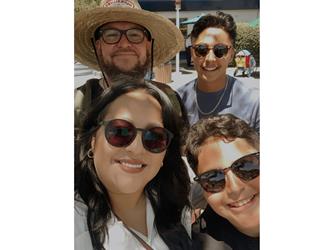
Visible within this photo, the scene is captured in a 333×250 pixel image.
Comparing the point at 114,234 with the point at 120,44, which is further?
the point at 114,234

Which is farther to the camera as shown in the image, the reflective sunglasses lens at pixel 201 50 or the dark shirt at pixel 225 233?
the dark shirt at pixel 225 233

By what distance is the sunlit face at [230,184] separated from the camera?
3.77m

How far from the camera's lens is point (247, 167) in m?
3.77

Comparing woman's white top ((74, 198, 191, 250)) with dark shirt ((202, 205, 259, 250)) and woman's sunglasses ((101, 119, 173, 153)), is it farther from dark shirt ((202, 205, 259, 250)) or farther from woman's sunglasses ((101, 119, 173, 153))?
woman's sunglasses ((101, 119, 173, 153))

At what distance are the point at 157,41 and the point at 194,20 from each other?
0.27m

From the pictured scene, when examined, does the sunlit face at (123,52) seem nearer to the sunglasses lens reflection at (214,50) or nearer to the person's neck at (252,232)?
the sunglasses lens reflection at (214,50)

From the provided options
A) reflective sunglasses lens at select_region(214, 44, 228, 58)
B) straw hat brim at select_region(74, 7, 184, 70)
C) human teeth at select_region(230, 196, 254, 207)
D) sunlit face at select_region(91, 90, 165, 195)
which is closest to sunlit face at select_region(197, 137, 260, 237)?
human teeth at select_region(230, 196, 254, 207)

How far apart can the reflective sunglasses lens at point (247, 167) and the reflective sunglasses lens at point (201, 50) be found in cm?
72

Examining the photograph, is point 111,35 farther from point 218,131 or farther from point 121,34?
point 218,131

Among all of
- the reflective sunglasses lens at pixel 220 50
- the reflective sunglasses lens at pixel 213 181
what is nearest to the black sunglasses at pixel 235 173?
the reflective sunglasses lens at pixel 213 181

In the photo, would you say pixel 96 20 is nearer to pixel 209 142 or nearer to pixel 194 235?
pixel 209 142

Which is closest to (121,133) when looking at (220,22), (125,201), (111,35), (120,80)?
(120,80)

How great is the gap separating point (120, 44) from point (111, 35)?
0.26ft

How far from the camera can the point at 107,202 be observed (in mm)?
3795
